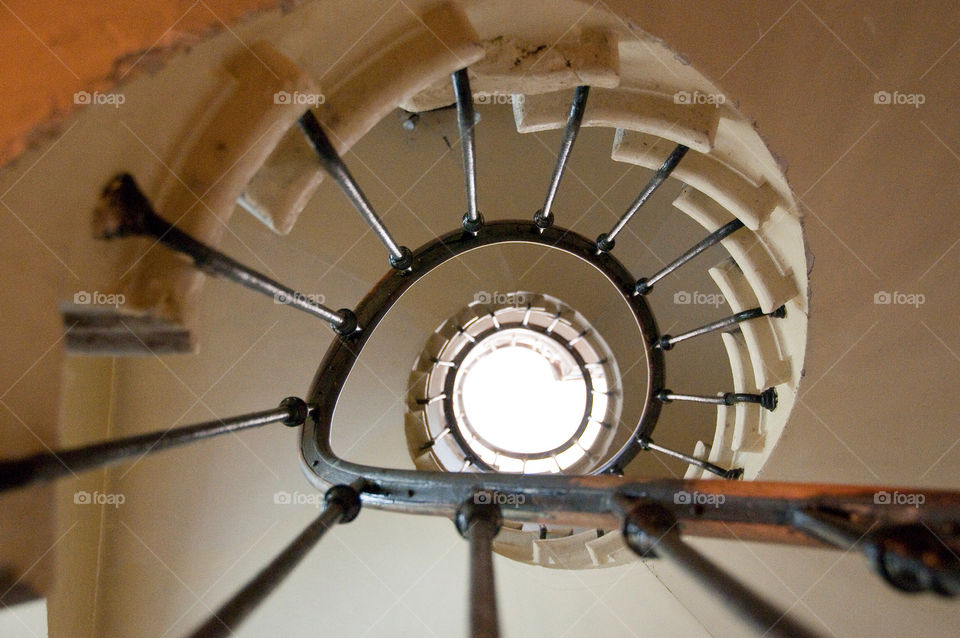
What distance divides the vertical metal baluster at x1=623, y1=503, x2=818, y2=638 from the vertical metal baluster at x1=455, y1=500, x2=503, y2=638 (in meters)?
0.31

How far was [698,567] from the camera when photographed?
1034mm

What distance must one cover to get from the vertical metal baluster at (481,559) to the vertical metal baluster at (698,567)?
315mm

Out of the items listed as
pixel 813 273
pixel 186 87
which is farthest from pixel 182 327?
pixel 813 273

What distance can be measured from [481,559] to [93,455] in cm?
88

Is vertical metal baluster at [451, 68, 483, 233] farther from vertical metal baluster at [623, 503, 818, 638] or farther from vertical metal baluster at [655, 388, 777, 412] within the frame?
vertical metal baluster at [655, 388, 777, 412]

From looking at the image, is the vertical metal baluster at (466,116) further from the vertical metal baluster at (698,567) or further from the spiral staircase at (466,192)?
the vertical metal baluster at (698,567)

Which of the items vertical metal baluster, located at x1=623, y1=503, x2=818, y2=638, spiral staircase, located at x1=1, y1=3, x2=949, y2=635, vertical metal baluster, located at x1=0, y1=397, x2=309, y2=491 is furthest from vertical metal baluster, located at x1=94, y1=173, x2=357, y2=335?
vertical metal baluster, located at x1=623, y1=503, x2=818, y2=638

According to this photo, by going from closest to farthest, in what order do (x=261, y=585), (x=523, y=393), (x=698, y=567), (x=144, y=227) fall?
(x=698, y=567), (x=261, y=585), (x=144, y=227), (x=523, y=393)

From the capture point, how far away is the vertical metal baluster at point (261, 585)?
1014 millimetres

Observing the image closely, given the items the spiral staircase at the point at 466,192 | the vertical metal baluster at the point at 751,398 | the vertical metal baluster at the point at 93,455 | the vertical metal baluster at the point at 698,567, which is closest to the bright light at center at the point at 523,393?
the spiral staircase at the point at 466,192

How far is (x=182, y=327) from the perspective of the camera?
1.66 meters

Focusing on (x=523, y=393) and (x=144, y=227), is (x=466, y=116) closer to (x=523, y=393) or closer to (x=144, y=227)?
(x=144, y=227)

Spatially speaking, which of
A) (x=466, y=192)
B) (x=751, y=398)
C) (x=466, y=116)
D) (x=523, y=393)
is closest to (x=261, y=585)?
(x=466, y=116)

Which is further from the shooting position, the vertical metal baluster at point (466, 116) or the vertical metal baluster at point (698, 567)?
the vertical metal baluster at point (466, 116)
